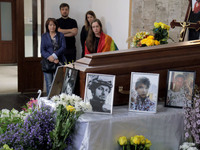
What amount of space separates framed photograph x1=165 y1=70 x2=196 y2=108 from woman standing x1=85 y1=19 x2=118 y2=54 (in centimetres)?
225

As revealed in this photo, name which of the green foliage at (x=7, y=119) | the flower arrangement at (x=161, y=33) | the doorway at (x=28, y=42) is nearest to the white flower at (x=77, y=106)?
the green foliage at (x=7, y=119)

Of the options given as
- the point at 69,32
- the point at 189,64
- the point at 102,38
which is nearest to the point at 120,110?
the point at 189,64

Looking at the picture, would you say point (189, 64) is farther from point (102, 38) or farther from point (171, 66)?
point (102, 38)

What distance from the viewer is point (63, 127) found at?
198 centimetres

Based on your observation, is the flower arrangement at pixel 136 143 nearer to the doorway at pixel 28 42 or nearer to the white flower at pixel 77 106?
the white flower at pixel 77 106

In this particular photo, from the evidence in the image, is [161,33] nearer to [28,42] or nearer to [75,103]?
[75,103]

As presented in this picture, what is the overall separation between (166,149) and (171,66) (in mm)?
584

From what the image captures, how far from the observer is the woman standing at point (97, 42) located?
4.53m

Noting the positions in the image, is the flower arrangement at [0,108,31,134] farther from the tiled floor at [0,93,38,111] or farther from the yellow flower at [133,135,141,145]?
the tiled floor at [0,93,38,111]

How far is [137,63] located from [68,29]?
180 inches

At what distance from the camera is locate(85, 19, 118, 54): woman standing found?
4.53 meters

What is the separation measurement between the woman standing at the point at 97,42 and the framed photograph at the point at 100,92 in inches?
91.4

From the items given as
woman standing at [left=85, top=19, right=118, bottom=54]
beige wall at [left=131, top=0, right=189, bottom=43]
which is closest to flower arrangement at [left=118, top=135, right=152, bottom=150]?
woman standing at [left=85, top=19, right=118, bottom=54]

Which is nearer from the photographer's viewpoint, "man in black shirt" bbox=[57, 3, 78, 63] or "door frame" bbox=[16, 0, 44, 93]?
"man in black shirt" bbox=[57, 3, 78, 63]
